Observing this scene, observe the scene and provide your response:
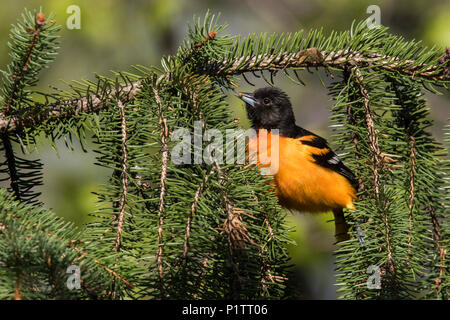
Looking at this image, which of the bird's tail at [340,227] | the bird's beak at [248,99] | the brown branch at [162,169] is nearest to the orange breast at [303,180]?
the bird's tail at [340,227]

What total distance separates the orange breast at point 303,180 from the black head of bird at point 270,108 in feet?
0.70

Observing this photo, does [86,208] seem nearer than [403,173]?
No

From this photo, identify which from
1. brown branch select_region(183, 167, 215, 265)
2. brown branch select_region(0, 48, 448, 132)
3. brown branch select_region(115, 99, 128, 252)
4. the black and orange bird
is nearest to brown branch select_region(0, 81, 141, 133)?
brown branch select_region(0, 48, 448, 132)

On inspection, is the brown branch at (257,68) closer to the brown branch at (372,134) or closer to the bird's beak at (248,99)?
the brown branch at (372,134)

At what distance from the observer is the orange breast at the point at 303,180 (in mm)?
3500

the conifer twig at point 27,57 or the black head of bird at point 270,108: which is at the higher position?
the black head of bird at point 270,108

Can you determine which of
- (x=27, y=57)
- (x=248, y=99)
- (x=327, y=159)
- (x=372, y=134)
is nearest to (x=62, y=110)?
(x=27, y=57)

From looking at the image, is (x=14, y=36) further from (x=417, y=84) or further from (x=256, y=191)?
(x=417, y=84)

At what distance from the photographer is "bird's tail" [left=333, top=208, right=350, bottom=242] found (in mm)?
3509

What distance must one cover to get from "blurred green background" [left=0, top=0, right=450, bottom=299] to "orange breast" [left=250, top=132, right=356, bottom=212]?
1.27 m

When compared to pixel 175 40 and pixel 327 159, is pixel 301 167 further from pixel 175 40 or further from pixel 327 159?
pixel 175 40

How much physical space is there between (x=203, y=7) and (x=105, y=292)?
243 inches

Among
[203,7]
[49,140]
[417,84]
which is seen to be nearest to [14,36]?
[49,140]

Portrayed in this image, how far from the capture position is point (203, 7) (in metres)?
7.38
